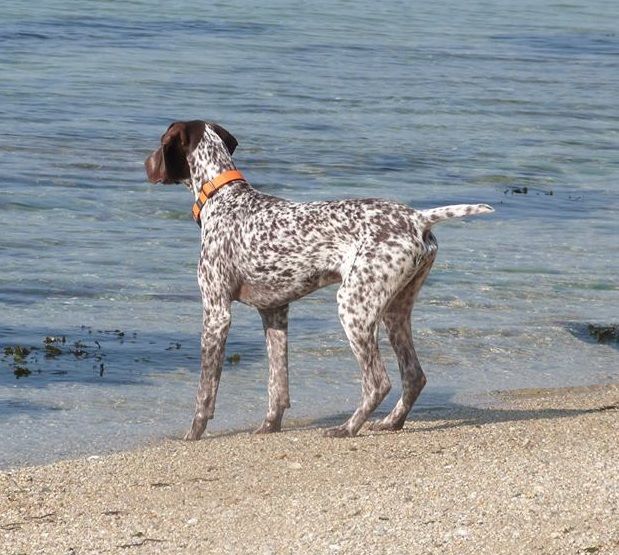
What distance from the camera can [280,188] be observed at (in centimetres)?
1742

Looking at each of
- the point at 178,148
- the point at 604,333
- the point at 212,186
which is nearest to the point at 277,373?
the point at 212,186

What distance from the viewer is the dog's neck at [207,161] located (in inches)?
352

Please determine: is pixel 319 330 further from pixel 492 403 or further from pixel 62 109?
pixel 62 109

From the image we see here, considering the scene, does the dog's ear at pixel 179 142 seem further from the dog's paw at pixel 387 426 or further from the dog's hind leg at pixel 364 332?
the dog's paw at pixel 387 426

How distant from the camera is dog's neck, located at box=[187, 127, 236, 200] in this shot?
895cm

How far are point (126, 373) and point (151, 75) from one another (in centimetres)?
1612

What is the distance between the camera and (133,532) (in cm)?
654

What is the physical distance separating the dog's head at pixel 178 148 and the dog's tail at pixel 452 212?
1.62m

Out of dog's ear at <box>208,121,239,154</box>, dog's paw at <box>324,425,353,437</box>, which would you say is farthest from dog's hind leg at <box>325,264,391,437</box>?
A: dog's ear at <box>208,121,239,154</box>

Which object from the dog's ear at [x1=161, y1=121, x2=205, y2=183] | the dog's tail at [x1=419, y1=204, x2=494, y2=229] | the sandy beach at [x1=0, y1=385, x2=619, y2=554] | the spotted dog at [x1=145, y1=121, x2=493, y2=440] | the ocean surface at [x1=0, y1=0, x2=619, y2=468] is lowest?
the ocean surface at [x1=0, y1=0, x2=619, y2=468]

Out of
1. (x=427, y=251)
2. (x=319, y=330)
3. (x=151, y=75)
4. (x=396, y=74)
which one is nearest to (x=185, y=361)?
(x=319, y=330)

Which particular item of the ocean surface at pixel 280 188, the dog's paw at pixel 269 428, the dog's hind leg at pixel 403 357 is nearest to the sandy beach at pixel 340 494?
the dog's paw at pixel 269 428

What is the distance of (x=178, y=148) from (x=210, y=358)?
1.31 meters

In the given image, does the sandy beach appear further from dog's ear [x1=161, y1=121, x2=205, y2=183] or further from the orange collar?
dog's ear [x1=161, y1=121, x2=205, y2=183]
